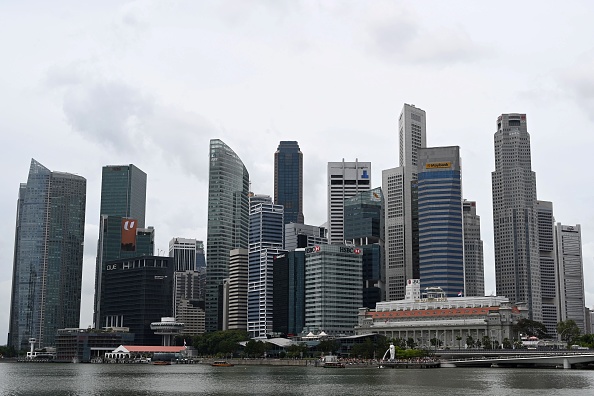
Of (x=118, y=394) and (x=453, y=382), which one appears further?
(x=453, y=382)

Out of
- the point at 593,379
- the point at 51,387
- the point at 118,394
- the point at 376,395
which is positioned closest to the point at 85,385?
the point at 51,387

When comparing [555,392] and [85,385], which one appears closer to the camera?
[555,392]

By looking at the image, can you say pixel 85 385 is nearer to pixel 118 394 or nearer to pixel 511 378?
pixel 118 394

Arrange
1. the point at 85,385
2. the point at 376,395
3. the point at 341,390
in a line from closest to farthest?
1. the point at 376,395
2. the point at 341,390
3. the point at 85,385

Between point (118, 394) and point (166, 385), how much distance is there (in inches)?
1205

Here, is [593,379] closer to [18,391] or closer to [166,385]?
[166,385]

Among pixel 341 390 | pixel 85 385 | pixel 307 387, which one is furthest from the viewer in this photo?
pixel 85 385

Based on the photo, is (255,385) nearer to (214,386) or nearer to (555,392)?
(214,386)

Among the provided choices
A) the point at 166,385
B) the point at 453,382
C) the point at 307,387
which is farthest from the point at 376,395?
the point at 166,385

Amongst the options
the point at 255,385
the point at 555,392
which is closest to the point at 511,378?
the point at 555,392

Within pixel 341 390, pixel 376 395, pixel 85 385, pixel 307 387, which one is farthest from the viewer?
pixel 85 385

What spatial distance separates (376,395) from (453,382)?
34298mm

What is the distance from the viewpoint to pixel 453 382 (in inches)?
6004

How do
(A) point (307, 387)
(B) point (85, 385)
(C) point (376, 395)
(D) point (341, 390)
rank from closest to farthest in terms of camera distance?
1. (C) point (376, 395)
2. (D) point (341, 390)
3. (A) point (307, 387)
4. (B) point (85, 385)
